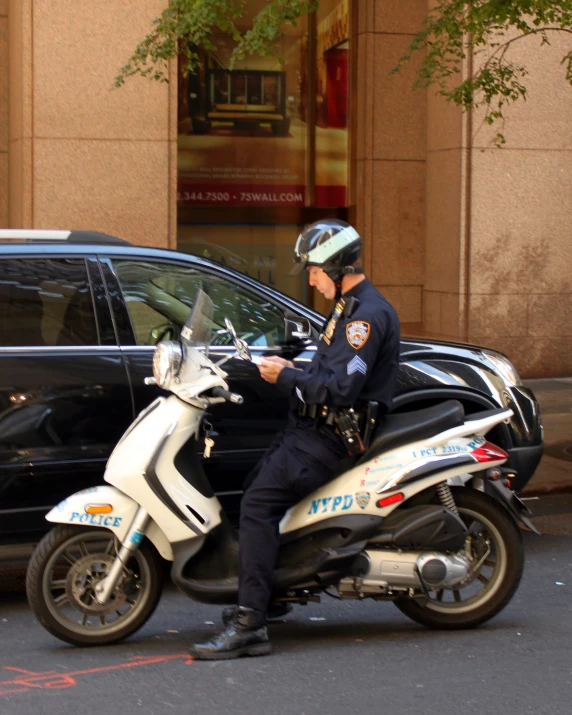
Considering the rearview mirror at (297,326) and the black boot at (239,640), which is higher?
the rearview mirror at (297,326)

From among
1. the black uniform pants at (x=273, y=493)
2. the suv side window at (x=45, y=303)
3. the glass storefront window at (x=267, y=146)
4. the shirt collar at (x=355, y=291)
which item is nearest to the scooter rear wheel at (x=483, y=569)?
the black uniform pants at (x=273, y=493)

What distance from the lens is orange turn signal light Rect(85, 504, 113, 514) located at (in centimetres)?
458

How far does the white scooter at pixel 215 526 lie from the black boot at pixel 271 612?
65mm

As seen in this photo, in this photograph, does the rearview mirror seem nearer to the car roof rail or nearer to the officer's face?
the officer's face

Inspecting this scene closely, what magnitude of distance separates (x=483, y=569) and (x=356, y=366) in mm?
1129

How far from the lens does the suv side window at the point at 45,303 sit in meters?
5.44

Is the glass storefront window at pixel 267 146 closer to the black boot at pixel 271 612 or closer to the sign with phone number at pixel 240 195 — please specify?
the sign with phone number at pixel 240 195

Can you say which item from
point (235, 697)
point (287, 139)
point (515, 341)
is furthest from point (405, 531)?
point (287, 139)

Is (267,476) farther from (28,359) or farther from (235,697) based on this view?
(28,359)

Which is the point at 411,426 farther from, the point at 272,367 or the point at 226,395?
the point at 226,395

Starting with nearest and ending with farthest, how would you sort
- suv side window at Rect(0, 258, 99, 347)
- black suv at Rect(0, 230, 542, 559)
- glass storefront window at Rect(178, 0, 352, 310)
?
black suv at Rect(0, 230, 542, 559) → suv side window at Rect(0, 258, 99, 347) → glass storefront window at Rect(178, 0, 352, 310)

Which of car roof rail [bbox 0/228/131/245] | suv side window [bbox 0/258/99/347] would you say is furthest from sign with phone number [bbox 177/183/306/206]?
suv side window [bbox 0/258/99/347]

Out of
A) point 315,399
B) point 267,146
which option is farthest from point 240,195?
point 315,399

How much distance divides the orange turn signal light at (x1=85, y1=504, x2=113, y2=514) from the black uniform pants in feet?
1.78
